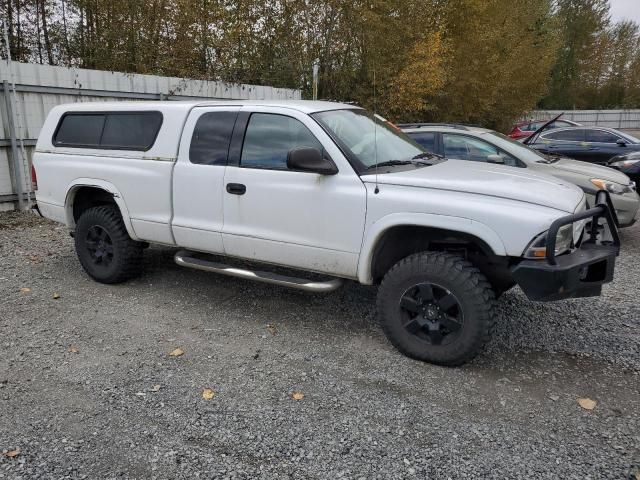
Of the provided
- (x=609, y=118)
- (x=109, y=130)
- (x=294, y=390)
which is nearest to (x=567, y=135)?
(x=109, y=130)

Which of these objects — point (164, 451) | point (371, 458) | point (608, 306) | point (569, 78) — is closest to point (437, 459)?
point (371, 458)

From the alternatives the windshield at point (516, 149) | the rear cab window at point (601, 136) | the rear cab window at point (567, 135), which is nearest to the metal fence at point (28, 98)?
the windshield at point (516, 149)

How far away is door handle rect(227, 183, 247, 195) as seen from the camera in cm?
417

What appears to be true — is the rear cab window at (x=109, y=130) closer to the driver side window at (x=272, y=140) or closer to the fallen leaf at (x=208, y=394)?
the driver side window at (x=272, y=140)

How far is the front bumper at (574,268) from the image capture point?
123 inches

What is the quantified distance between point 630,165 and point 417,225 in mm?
7174

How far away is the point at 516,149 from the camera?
23.8ft

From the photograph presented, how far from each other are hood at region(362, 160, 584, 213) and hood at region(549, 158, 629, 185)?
3376 millimetres

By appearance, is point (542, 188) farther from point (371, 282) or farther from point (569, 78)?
point (569, 78)

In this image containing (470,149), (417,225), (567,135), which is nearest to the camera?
(417,225)

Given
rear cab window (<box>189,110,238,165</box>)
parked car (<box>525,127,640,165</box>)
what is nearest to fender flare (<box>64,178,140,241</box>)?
rear cab window (<box>189,110,238,165</box>)

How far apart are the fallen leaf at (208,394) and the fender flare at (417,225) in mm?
1311

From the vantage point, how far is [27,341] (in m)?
4.02

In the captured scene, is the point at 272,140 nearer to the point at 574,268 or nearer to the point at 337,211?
the point at 337,211
